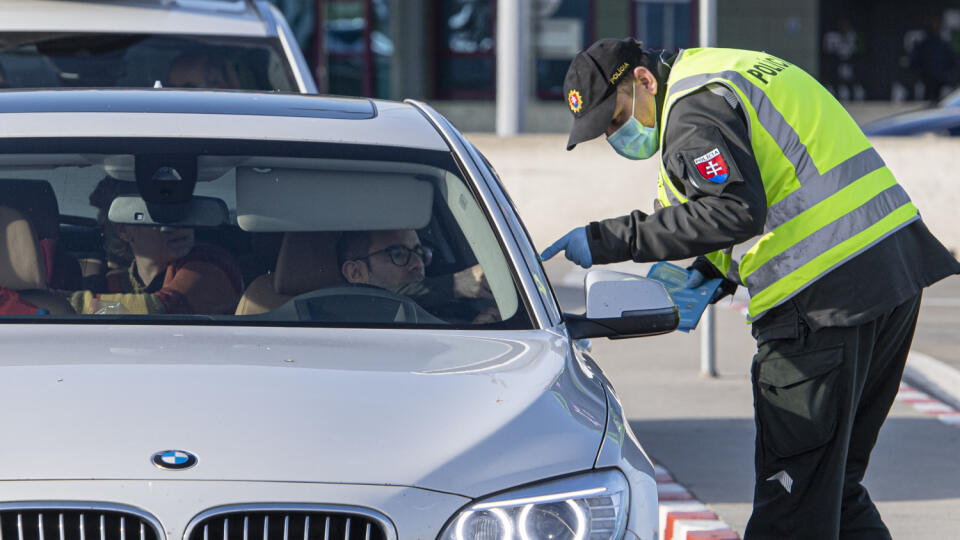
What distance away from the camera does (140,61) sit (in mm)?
6578

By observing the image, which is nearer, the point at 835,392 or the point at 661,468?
the point at 835,392

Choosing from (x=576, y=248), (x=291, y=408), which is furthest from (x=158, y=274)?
(x=576, y=248)

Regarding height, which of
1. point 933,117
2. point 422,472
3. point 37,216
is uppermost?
point 37,216

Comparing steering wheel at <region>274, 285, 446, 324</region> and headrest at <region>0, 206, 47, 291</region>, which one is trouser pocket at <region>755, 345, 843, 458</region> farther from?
headrest at <region>0, 206, 47, 291</region>

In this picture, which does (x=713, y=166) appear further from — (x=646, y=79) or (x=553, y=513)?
(x=553, y=513)

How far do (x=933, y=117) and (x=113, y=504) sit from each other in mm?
15103

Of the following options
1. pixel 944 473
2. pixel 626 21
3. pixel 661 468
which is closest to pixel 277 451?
pixel 661 468

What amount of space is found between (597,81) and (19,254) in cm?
156

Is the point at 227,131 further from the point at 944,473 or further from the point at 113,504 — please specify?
the point at 944,473

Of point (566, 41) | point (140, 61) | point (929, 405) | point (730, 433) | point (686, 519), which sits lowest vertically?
point (929, 405)

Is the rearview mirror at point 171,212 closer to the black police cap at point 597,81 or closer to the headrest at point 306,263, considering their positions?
the headrest at point 306,263

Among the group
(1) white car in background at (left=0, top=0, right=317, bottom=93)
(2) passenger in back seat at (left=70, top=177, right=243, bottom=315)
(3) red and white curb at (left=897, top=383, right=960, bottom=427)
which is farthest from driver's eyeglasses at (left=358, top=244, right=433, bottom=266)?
(3) red and white curb at (left=897, top=383, right=960, bottom=427)

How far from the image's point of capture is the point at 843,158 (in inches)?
153

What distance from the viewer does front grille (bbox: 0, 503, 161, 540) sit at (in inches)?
99.2
